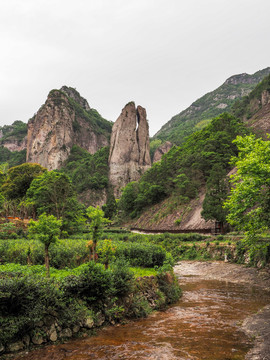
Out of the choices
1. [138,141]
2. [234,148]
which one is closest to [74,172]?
[138,141]

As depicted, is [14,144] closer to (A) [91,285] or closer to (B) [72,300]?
(A) [91,285]

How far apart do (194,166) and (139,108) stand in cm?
5642

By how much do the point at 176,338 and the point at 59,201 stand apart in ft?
107

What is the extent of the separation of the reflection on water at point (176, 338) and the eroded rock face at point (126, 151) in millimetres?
80791

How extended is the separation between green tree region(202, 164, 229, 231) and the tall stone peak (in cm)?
12593

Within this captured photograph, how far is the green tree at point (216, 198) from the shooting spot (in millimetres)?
32781

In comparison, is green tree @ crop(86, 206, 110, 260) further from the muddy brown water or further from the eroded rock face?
the eroded rock face

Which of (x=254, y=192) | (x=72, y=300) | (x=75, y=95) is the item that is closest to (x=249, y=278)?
(x=254, y=192)

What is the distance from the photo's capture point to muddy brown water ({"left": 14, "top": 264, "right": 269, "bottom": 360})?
6.33m

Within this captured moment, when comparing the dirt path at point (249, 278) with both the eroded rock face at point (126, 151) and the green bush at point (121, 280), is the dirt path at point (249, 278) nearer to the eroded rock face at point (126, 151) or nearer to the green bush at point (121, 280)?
the green bush at point (121, 280)

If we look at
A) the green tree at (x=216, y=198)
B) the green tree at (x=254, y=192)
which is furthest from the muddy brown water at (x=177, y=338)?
the green tree at (x=216, y=198)

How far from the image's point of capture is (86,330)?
7680mm

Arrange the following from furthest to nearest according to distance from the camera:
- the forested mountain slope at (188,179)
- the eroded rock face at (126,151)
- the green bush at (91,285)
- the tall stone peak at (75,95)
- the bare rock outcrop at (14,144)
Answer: the tall stone peak at (75,95) → the bare rock outcrop at (14,144) → the eroded rock face at (126,151) → the forested mountain slope at (188,179) → the green bush at (91,285)

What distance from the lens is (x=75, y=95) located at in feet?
482
